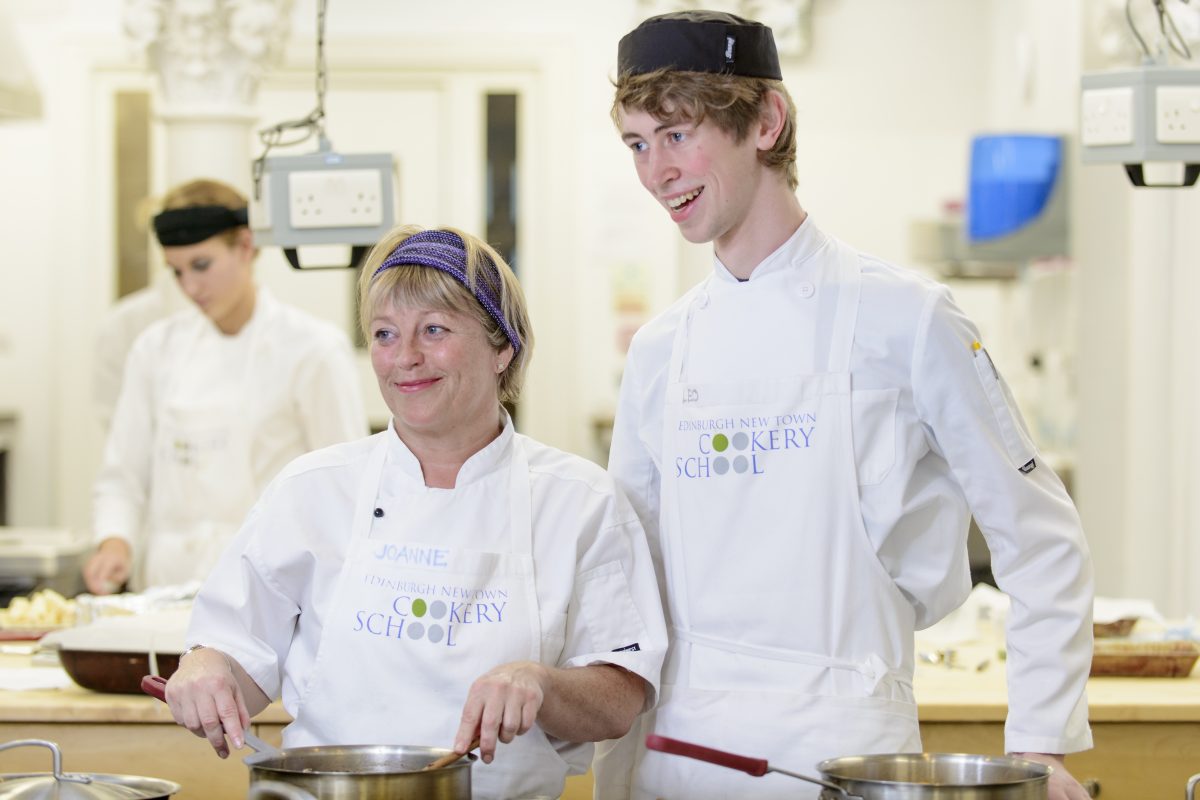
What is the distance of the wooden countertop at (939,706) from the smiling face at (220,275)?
1.28 m

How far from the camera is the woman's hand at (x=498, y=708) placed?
5.74 feet

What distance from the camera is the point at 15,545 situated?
17.3 ft

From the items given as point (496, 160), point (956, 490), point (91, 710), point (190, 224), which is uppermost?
point (496, 160)

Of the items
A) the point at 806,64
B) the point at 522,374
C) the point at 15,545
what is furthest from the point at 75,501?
the point at 522,374

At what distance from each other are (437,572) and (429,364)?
264 mm

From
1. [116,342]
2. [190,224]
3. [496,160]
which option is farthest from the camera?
[496,160]

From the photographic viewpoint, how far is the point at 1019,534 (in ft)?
6.52

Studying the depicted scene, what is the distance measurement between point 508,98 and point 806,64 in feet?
4.64

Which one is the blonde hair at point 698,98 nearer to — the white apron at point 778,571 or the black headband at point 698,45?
the black headband at point 698,45

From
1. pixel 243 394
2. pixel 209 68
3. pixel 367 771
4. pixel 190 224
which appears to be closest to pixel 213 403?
pixel 243 394

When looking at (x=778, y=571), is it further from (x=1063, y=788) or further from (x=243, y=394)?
(x=243, y=394)

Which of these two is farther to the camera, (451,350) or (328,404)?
(328,404)

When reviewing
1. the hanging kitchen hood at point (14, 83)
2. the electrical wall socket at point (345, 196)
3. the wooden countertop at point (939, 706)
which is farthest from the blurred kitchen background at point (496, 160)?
the wooden countertop at point (939, 706)

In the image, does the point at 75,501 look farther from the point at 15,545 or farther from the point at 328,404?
the point at 328,404
